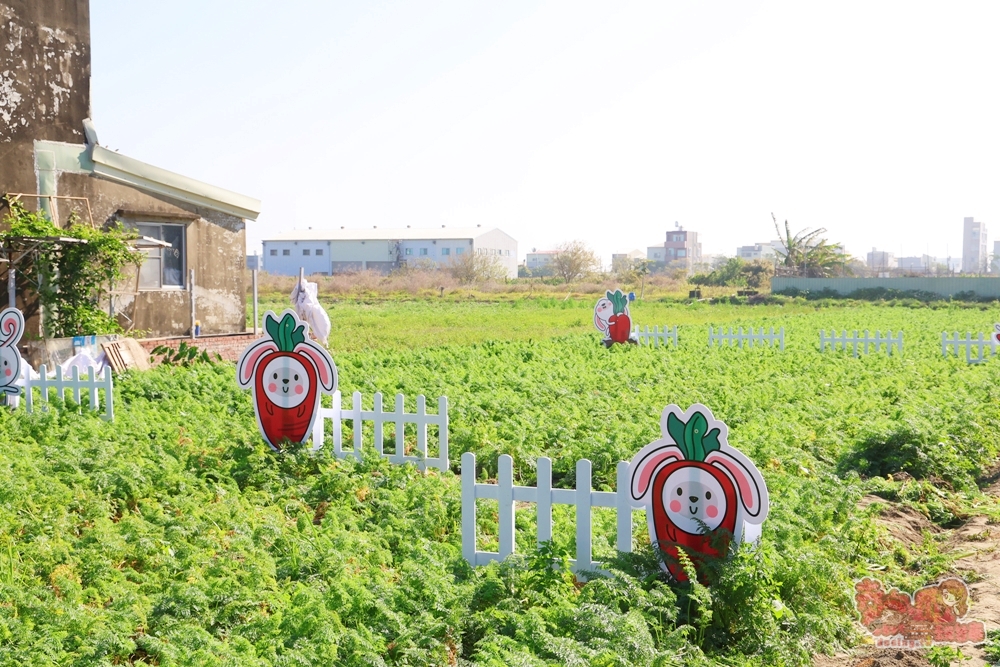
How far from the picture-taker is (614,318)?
20.8 m

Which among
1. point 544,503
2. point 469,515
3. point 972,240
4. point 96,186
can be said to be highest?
point 972,240

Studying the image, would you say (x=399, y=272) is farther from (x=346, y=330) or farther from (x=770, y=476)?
(x=770, y=476)

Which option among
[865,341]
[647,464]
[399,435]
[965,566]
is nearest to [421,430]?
[399,435]

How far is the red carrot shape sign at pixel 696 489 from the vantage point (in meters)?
5.45

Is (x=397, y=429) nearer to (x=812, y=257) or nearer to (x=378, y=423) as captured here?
(x=378, y=423)

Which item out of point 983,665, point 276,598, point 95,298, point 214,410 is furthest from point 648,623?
point 95,298

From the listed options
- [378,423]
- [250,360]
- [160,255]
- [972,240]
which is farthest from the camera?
[972,240]

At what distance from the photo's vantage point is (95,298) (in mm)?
16875

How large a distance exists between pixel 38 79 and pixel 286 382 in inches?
432

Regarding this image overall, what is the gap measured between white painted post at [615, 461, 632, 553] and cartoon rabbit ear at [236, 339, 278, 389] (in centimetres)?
491

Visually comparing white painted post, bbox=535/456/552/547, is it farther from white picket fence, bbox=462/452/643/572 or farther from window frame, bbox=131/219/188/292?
window frame, bbox=131/219/188/292

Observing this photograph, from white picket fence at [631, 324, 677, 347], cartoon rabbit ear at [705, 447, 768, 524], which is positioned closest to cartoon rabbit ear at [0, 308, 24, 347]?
cartoon rabbit ear at [705, 447, 768, 524]

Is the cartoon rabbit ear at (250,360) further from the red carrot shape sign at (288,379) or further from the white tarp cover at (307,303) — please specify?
the white tarp cover at (307,303)

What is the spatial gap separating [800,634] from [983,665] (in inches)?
36.5
